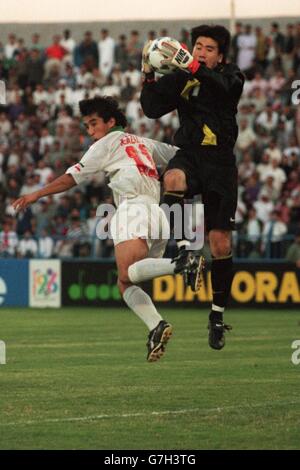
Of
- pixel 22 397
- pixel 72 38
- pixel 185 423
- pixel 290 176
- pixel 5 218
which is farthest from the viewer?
pixel 72 38

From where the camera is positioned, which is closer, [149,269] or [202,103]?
[149,269]

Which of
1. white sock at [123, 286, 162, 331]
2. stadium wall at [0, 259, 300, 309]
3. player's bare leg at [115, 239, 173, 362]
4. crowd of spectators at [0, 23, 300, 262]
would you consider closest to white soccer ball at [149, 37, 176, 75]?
player's bare leg at [115, 239, 173, 362]

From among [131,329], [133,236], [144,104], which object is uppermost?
[144,104]

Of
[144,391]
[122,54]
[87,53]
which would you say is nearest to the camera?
[144,391]

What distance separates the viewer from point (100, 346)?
15.8 meters

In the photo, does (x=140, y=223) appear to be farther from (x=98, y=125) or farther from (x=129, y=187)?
(x=98, y=125)

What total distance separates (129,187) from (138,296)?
3.24 feet

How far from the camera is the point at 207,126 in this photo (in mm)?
11227

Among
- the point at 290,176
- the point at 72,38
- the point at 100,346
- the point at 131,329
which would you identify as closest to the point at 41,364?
the point at 100,346

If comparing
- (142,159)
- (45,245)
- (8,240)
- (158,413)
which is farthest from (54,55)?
(158,413)

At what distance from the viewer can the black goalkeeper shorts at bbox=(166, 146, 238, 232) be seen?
11.3m

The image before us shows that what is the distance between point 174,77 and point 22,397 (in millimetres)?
2939

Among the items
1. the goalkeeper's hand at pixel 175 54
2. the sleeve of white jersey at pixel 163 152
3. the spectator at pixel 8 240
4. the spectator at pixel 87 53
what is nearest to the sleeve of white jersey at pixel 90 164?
the sleeve of white jersey at pixel 163 152
